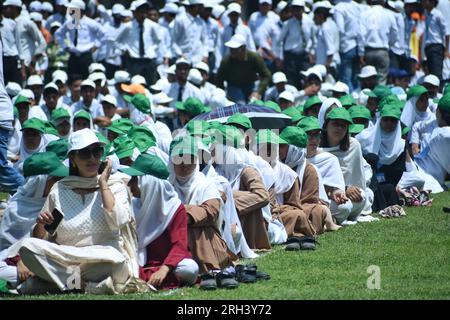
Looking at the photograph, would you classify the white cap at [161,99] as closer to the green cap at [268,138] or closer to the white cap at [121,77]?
the white cap at [121,77]

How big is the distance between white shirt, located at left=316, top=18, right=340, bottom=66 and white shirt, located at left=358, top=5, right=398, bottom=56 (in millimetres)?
463

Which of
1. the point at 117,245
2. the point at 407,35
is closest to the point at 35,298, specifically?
the point at 117,245

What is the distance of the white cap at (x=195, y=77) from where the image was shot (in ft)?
66.9

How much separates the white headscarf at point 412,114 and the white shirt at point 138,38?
5.80 meters

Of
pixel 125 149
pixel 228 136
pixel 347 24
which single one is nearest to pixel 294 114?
pixel 228 136

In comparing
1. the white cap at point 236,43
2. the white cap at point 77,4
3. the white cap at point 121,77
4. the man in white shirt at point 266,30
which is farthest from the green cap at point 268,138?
the white cap at point 77,4

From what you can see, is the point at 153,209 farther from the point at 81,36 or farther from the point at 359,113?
the point at 81,36

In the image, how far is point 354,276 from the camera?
9930 mm

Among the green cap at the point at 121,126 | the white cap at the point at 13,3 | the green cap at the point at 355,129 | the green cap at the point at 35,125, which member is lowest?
the green cap at the point at 355,129

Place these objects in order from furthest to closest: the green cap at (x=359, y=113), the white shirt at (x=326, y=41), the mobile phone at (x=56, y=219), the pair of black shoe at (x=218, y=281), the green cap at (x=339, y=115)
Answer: the white shirt at (x=326, y=41), the green cap at (x=359, y=113), the green cap at (x=339, y=115), the pair of black shoe at (x=218, y=281), the mobile phone at (x=56, y=219)

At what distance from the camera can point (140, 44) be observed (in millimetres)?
22312

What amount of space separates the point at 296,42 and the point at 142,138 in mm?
11699

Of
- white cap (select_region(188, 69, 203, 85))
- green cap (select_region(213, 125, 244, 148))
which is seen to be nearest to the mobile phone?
green cap (select_region(213, 125, 244, 148))

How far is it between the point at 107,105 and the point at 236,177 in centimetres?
723
